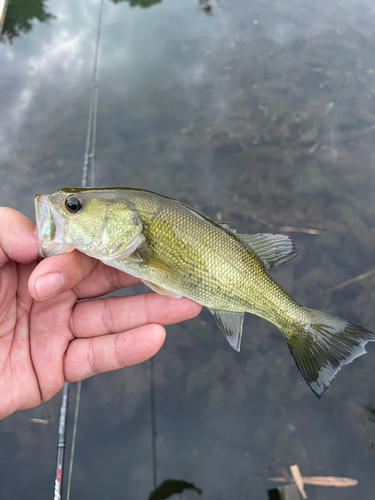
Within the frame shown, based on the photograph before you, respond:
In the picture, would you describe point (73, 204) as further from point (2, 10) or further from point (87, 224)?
point (2, 10)

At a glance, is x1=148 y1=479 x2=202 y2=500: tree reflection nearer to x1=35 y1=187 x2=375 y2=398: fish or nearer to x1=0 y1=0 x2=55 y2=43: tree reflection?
x1=35 y1=187 x2=375 y2=398: fish

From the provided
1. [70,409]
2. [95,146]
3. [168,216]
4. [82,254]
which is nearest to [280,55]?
[95,146]

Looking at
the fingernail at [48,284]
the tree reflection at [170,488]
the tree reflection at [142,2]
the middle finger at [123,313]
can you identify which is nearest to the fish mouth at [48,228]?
the fingernail at [48,284]

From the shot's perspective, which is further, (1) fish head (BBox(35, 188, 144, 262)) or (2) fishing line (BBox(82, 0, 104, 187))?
(2) fishing line (BBox(82, 0, 104, 187))

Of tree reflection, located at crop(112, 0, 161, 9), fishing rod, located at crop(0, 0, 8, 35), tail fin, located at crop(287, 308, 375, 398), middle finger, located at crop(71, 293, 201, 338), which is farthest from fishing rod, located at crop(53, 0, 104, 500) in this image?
tail fin, located at crop(287, 308, 375, 398)

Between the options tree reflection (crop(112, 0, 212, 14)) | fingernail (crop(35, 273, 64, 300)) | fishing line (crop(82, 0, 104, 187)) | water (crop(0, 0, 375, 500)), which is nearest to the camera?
fingernail (crop(35, 273, 64, 300))

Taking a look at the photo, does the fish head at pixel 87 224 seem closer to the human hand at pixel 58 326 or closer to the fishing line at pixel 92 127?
the human hand at pixel 58 326

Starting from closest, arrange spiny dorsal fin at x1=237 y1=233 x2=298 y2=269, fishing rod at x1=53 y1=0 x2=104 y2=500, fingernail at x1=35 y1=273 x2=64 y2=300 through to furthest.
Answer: fingernail at x1=35 y1=273 x2=64 y2=300 → spiny dorsal fin at x1=237 y1=233 x2=298 y2=269 → fishing rod at x1=53 y1=0 x2=104 y2=500
